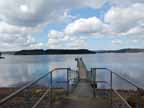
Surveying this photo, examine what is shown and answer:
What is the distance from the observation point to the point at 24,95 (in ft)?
11.7

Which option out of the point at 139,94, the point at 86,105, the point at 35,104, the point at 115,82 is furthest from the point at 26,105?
the point at 115,82

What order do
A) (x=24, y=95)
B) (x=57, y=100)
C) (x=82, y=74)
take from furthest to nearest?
(x=82, y=74)
(x=57, y=100)
(x=24, y=95)

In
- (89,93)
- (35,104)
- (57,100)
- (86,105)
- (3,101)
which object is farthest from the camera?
(89,93)

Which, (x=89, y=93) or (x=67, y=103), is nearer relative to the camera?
(x=67, y=103)

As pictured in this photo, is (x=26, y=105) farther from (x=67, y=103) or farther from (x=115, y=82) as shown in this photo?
(x=115, y=82)

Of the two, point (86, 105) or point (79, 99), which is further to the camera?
point (79, 99)

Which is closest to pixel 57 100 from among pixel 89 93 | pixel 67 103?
pixel 67 103

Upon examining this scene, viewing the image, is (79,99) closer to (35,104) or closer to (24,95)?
(35,104)

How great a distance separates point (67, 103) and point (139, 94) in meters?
3.99

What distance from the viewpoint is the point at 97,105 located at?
723 centimetres

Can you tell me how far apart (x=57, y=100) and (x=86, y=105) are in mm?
1177

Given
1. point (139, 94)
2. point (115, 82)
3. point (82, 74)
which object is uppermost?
point (139, 94)

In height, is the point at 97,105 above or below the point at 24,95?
below

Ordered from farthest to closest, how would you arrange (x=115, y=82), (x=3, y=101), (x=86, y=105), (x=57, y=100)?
(x=115, y=82) < (x=57, y=100) < (x=86, y=105) < (x=3, y=101)
